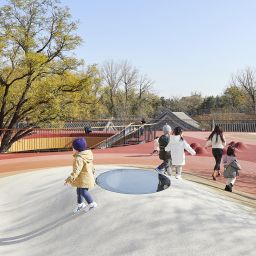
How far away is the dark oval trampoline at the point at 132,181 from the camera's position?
22.7 feet

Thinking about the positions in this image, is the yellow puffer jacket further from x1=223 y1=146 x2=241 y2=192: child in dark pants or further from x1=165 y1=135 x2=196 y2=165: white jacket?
x1=223 y1=146 x2=241 y2=192: child in dark pants

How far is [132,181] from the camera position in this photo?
7.57m

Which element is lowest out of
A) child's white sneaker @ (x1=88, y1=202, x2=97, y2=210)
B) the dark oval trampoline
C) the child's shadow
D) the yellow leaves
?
the child's shadow

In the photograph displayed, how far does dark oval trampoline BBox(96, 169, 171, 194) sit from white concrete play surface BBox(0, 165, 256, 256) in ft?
0.73

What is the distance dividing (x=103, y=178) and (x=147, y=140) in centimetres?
1517

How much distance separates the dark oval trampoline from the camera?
273 inches

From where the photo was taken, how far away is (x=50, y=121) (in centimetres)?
2123

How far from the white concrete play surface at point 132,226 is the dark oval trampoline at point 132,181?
224 millimetres

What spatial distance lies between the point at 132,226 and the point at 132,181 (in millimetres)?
2079

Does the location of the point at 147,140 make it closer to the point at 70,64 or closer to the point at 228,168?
the point at 70,64

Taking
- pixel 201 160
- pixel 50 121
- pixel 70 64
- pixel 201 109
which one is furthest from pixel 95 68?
pixel 201 109

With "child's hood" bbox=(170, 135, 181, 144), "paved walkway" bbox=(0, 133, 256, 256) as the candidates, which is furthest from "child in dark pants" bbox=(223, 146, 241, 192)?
"child's hood" bbox=(170, 135, 181, 144)

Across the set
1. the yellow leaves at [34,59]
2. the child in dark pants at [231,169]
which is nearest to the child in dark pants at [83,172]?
the child in dark pants at [231,169]

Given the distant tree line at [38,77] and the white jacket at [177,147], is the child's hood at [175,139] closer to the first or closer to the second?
the white jacket at [177,147]
